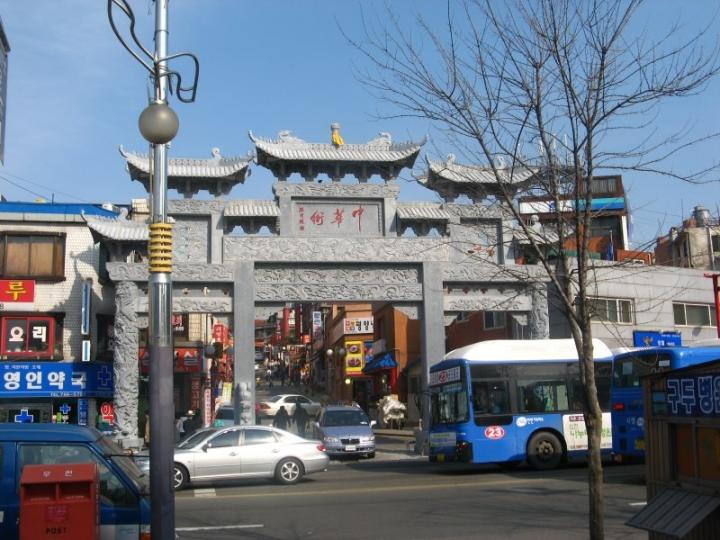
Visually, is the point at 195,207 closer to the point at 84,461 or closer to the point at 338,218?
the point at 338,218

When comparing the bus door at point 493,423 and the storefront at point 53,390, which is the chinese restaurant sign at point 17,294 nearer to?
the storefront at point 53,390

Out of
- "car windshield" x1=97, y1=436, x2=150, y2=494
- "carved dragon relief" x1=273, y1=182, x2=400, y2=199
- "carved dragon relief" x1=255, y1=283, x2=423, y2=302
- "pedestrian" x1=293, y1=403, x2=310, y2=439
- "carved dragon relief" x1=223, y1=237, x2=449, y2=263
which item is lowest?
"pedestrian" x1=293, y1=403, x2=310, y2=439

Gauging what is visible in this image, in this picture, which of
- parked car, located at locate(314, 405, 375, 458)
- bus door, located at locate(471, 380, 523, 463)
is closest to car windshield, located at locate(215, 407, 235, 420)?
parked car, located at locate(314, 405, 375, 458)

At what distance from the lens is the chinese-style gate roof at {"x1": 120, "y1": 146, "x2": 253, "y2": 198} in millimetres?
25094

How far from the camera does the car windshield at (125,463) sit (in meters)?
7.30

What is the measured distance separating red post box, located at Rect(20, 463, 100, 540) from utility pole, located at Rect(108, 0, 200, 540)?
2.15ft

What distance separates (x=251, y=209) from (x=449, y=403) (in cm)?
956

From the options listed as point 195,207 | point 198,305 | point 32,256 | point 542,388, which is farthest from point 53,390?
point 542,388

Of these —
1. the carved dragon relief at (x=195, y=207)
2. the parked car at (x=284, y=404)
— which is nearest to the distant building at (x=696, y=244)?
the parked car at (x=284, y=404)

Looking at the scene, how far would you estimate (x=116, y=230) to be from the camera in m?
24.4

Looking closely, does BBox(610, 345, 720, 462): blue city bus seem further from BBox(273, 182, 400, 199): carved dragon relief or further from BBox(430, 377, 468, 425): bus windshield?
BBox(273, 182, 400, 199): carved dragon relief

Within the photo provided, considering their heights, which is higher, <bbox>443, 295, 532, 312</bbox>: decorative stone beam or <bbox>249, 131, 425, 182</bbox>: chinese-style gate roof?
<bbox>249, 131, 425, 182</bbox>: chinese-style gate roof

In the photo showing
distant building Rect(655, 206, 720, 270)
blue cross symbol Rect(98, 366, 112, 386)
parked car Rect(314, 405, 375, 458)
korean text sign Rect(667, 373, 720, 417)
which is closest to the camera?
korean text sign Rect(667, 373, 720, 417)

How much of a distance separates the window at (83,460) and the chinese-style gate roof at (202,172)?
1851 centimetres
